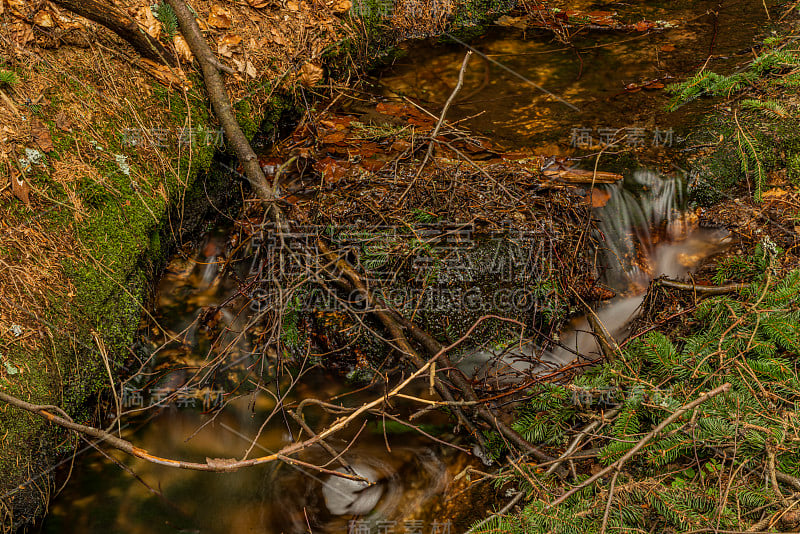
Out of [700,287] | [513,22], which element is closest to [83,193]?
[700,287]

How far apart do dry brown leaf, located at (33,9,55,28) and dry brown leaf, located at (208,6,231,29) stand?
136cm

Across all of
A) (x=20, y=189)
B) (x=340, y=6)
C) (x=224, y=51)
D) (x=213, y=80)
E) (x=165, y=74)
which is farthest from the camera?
(x=340, y=6)

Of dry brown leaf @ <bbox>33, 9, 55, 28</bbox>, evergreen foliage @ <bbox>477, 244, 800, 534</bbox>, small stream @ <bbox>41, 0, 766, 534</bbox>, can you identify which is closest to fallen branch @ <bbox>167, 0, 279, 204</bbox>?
small stream @ <bbox>41, 0, 766, 534</bbox>

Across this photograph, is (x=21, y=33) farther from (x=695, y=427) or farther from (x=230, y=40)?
(x=695, y=427)

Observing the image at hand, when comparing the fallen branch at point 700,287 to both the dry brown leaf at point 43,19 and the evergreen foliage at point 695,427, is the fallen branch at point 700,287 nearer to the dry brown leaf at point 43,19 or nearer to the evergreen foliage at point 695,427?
the evergreen foliage at point 695,427

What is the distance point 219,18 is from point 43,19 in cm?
153

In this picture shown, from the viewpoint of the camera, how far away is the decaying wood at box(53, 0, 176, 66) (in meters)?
3.66

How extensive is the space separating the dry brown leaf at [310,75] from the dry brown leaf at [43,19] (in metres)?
2.16

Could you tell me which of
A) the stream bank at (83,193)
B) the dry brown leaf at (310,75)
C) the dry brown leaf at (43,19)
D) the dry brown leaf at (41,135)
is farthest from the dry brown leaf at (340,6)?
the dry brown leaf at (41,135)

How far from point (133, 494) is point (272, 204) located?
2080 mm

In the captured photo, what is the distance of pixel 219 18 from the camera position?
15.7ft

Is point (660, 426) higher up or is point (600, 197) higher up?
point (660, 426)

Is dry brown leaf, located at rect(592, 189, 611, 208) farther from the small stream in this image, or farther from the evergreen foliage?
the evergreen foliage

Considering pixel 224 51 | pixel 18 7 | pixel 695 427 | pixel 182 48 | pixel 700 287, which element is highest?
pixel 18 7
